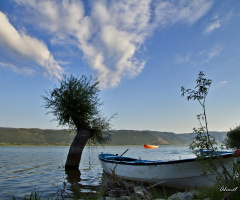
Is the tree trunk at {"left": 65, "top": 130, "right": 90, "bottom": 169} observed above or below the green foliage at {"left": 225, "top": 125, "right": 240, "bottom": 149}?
below

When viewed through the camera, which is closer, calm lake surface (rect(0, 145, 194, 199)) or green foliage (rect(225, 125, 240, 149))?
calm lake surface (rect(0, 145, 194, 199))

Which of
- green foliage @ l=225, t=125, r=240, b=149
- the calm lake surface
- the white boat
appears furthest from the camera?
green foliage @ l=225, t=125, r=240, b=149

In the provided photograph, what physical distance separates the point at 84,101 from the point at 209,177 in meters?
15.9

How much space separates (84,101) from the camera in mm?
22750

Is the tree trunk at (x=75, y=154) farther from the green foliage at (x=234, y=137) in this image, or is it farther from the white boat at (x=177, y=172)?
the green foliage at (x=234, y=137)

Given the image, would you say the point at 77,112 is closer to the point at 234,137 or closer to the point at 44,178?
the point at 44,178

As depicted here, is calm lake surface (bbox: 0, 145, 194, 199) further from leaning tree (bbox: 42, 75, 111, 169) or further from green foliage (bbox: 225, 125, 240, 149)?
green foliage (bbox: 225, 125, 240, 149)

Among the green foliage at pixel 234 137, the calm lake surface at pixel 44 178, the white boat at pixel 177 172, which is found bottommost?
the calm lake surface at pixel 44 178

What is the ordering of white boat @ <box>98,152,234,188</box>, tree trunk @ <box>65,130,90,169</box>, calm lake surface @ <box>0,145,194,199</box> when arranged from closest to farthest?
white boat @ <box>98,152,234,188</box> < calm lake surface @ <box>0,145,194,199</box> < tree trunk @ <box>65,130,90,169</box>

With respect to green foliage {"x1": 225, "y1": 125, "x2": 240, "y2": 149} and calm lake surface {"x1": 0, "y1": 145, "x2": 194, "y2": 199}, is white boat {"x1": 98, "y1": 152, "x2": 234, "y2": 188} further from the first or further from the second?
green foliage {"x1": 225, "y1": 125, "x2": 240, "y2": 149}

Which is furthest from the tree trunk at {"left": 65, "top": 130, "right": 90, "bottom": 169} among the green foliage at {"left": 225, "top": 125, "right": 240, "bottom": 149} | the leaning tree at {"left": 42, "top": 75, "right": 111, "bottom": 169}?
the green foliage at {"left": 225, "top": 125, "right": 240, "bottom": 149}

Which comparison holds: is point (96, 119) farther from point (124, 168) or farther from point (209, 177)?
point (209, 177)

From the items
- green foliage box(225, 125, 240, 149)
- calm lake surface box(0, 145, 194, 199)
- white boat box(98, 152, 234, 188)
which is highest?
green foliage box(225, 125, 240, 149)

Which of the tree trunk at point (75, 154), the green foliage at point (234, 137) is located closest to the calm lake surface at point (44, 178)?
the tree trunk at point (75, 154)
